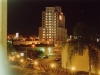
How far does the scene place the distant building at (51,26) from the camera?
1508 centimetres

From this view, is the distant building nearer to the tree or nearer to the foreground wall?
the tree

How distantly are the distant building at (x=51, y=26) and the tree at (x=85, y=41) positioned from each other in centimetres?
1074

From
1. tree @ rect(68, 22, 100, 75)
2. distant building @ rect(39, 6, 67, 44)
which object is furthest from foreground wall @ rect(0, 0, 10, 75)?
distant building @ rect(39, 6, 67, 44)

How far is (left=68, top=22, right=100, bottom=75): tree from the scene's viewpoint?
3.62 m

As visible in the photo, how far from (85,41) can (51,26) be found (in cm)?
1323

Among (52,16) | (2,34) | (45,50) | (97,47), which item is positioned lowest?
(45,50)

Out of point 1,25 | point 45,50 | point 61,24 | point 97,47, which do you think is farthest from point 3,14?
point 61,24

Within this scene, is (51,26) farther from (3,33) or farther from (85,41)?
(3,33)

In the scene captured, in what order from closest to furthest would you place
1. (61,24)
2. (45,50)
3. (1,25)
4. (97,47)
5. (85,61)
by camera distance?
(1,25)
(97,47)
(85,61)
(45,50)
(61,24)

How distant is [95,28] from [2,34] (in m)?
2.94

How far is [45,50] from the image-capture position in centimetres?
1121

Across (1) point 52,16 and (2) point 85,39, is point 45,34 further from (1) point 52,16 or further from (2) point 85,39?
(2) point 85,39

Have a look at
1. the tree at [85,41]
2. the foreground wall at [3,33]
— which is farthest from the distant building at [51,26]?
the foreground wall at [3,33]

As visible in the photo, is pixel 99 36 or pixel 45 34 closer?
pixel 99 36
